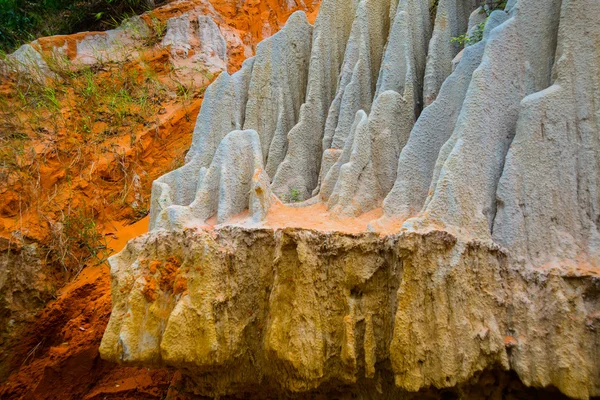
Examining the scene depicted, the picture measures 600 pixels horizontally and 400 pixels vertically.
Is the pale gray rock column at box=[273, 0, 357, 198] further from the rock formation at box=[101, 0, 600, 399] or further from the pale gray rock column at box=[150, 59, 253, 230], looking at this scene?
the pale gray rock column at box=[150, 59, 253, 230]

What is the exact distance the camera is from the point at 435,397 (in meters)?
4.23

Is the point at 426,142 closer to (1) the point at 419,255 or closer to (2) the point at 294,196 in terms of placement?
(1) the point at 419,255

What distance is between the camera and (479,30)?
17.3ft

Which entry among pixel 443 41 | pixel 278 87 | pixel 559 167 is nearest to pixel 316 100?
pixel 278 87

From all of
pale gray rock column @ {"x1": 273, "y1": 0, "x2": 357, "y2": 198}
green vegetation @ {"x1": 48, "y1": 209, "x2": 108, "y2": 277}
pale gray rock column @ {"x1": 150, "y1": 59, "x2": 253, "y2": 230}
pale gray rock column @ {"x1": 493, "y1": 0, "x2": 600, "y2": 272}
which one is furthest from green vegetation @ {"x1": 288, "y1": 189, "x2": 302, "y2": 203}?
green vegetation @ {"x1": 48, "y1": 209, "x2": 108, "y2": 277}

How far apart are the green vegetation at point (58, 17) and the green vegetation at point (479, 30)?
792cm

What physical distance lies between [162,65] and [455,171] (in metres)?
7.76

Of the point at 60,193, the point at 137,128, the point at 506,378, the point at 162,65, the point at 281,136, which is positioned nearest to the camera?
the point at 506,378

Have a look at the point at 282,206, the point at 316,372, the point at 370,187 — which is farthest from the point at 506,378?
the point at 282,206

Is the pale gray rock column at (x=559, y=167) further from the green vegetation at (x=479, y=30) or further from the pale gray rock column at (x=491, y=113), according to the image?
the green vegetation at (x=479, y=30)

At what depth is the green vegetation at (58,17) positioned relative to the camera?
1149cm

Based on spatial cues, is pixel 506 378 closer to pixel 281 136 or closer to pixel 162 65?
pixel 281 136

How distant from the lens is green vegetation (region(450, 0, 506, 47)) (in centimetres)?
526

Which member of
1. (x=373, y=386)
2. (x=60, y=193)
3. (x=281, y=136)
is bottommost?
(x=373, y=386)
